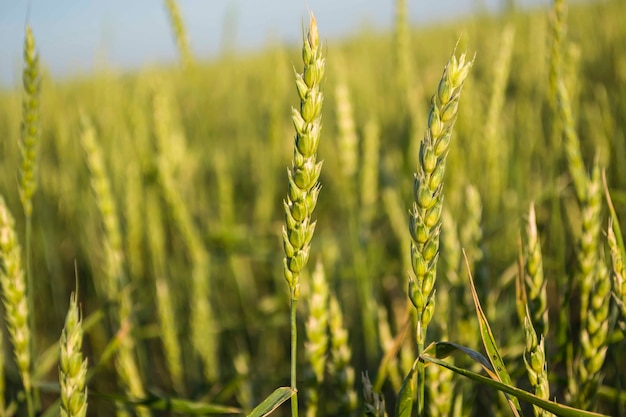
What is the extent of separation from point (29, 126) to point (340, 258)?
0.96 m

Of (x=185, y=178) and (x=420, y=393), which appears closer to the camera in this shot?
(x=420, y=393)

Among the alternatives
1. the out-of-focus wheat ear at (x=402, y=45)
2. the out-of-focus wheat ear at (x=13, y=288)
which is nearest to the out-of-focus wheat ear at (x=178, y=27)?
the out-of-focus wheat ear at (x=402, y=45)

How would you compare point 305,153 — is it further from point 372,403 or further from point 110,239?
point 110,239

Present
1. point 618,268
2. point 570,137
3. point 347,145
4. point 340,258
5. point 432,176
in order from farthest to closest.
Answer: point 340,258, point 347,145, point 570,137, point 618,268, point 432,176

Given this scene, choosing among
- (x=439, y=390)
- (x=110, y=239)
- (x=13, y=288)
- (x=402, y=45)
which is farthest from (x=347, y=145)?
(x=13, y=288)

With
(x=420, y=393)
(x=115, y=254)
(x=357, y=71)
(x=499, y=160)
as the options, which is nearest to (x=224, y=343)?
(x=115, y=254)

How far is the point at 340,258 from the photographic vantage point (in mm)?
1512

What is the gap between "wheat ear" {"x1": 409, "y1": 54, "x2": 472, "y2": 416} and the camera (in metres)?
0.45

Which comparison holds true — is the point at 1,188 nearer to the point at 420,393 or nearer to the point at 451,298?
the point at 451,298

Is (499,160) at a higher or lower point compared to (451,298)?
higher

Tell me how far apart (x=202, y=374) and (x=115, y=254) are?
1.30 feet

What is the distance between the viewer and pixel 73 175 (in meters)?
2.02

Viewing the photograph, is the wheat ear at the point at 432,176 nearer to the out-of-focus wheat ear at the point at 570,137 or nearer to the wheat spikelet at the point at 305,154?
the wheat spikelet at the point at 305,154

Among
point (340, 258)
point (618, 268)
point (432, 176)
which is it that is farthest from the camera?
point (340, 258)
